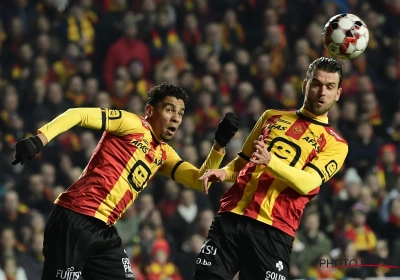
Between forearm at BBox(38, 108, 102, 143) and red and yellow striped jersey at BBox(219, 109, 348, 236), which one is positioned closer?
forearm at BBox(38, 108, 102, 143)

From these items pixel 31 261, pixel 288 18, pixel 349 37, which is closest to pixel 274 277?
pixel 349 37

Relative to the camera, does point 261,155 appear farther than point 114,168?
No

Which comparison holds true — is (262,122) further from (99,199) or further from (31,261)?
(31,261)

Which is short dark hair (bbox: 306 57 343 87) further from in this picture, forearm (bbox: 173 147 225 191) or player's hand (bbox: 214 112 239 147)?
forearm (bbox: 173 147 225 191)

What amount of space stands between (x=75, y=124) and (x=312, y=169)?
65.4 inches

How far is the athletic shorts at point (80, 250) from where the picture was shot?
588 cm

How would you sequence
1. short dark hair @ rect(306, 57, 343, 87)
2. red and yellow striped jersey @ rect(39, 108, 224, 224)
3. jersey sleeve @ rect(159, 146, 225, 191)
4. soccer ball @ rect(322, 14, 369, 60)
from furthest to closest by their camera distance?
soccer ball @ rect(322, 14, 369, 60)
jersey sleeve @ rect(159, 146, 225, 191)
short dark hair @ rect(306, 57, 343, 87)
red and yellow striped jersey @ rect(39, 108, 224, 224)

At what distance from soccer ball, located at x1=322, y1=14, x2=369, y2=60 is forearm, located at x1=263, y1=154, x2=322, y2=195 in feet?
5.25

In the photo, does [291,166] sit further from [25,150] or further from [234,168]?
[25,150]

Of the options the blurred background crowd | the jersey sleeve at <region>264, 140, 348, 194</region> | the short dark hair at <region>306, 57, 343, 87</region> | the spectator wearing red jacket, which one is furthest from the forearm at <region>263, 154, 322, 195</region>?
the spectator wearing red jacket

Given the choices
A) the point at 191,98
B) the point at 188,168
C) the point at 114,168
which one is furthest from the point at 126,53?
the point at 114,168

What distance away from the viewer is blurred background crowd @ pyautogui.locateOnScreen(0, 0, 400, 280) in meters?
9.91

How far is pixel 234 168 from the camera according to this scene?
20.8ft

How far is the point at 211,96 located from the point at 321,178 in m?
5.67
